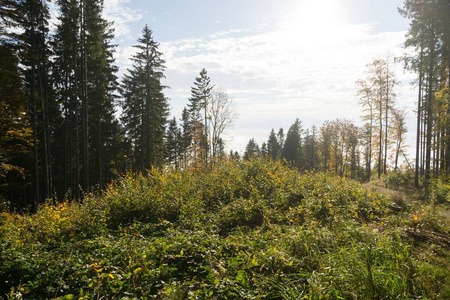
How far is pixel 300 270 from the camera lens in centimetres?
335

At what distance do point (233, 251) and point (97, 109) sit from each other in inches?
811

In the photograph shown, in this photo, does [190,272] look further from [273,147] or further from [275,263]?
[273,147]

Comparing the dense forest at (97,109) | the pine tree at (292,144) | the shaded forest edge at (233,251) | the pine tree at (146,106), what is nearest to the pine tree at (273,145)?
the pine tree at (292,144)

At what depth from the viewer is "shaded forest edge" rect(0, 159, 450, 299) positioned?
2979 mm

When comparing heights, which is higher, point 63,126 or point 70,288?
point 63,126

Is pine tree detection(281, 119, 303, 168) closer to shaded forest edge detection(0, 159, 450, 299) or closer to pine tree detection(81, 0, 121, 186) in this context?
pine tree detection(81, 0, 121, 186)

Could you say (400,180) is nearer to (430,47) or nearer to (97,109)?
(430,47)

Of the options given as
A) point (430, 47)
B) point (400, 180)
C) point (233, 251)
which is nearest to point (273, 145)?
point (400, 180)

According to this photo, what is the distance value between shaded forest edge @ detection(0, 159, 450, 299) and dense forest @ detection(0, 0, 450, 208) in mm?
2146

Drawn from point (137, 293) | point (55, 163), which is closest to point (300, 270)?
point (137, 293)

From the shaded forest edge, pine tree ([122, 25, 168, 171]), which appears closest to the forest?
the shaded forest edge

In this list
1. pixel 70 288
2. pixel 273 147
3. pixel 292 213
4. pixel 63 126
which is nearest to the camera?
pixel 70 288

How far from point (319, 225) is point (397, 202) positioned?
4067mm

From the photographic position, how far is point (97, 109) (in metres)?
20.3
